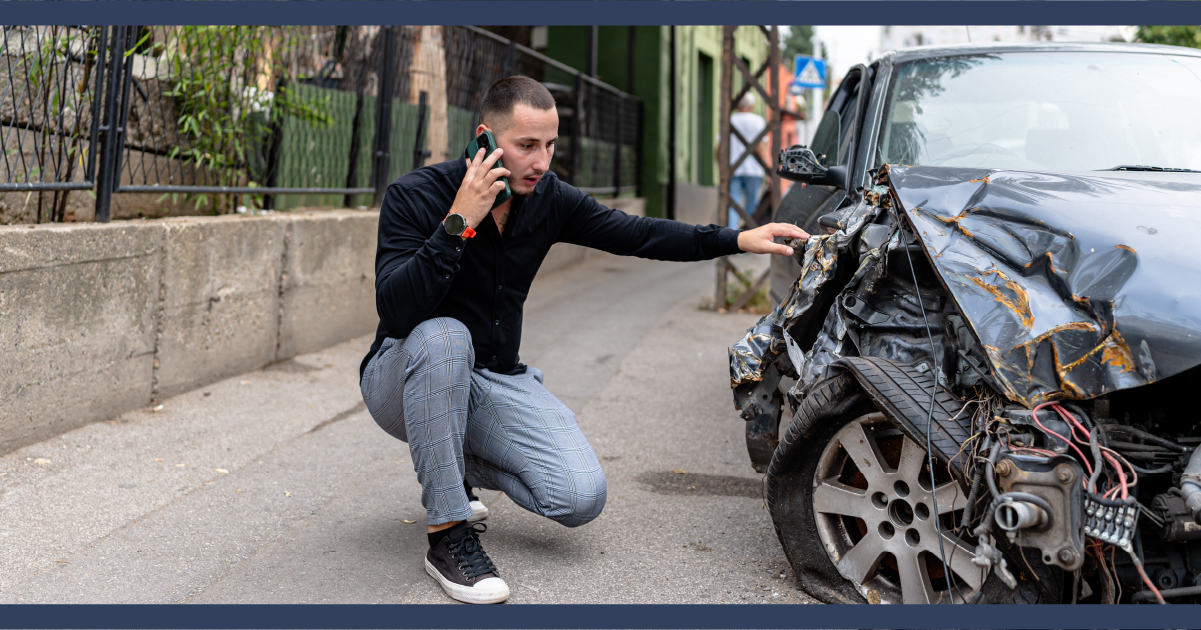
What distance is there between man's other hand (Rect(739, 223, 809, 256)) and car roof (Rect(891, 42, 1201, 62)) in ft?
4.86

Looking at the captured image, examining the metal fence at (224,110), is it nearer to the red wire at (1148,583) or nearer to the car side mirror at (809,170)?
the car side mirror at (809,170)

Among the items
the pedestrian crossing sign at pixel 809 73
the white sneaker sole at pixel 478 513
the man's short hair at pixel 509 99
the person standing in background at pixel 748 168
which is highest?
the pedestrian crossing sign at pixel 809 73

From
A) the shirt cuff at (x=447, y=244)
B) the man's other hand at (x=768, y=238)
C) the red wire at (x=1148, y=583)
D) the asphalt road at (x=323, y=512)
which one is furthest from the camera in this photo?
the man's other hand at (x=768, y=238)

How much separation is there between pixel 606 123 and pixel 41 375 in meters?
10.7

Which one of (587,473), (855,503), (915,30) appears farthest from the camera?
(915,30)

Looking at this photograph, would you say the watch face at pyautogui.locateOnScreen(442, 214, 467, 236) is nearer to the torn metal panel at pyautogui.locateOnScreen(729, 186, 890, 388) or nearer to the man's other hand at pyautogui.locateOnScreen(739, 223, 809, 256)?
the man's other hand at pyautogui.locateOnScreen(739, 223, 809, 256)

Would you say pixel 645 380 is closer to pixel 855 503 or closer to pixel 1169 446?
pixel 855 503

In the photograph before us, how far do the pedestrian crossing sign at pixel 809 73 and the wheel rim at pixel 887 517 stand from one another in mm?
13257

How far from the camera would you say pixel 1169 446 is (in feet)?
7.68

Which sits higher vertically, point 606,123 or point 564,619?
point 606,123

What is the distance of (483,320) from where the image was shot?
10.9ft

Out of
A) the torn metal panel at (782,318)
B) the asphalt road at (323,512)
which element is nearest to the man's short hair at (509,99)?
the torn metal panel at (782,318)

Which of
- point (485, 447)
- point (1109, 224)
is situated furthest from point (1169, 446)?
point (485, 447)

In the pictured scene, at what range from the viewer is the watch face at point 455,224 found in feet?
9.52
